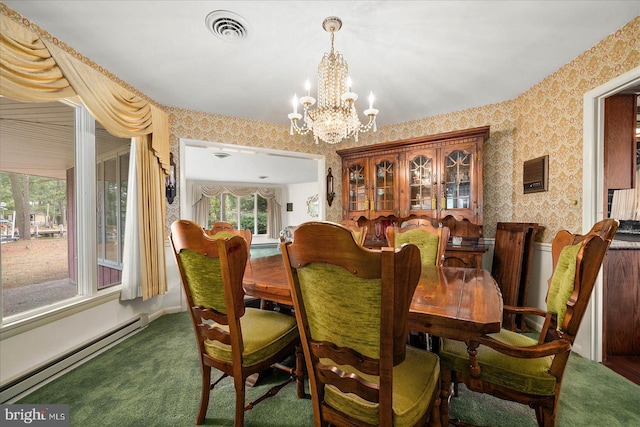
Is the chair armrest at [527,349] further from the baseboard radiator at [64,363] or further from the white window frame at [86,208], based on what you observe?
the white window frame at [86,208]

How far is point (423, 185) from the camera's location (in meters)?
3.33

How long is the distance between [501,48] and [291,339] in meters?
2.60

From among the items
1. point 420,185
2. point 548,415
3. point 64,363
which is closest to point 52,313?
point 64,363

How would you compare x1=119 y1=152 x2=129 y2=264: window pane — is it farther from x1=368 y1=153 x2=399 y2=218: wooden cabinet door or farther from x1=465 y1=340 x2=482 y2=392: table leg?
x1=465 y1=340 x2=482 y2=392: table leg

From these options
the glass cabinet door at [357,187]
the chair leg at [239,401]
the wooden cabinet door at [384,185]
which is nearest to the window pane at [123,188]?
the chair leg at [239,401]

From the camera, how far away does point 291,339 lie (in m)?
1.55

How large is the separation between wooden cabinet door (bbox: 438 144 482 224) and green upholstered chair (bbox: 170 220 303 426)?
8.18 feet

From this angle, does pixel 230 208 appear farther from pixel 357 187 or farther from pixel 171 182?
pixel 357 187

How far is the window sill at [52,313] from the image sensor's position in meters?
1.65

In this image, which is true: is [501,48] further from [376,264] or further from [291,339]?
[291,339]

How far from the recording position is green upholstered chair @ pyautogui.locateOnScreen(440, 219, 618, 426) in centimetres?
105

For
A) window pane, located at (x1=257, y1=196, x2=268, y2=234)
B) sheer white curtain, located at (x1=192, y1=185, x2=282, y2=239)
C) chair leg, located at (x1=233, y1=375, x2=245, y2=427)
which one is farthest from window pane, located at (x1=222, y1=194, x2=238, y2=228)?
chair leg, located at (x1=233, y1=375, x2=245, y2=427)

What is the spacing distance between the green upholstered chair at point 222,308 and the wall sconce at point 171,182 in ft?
6.91

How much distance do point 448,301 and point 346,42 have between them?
6.20 ft
